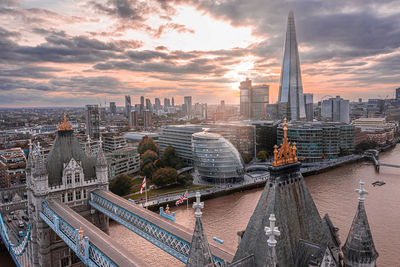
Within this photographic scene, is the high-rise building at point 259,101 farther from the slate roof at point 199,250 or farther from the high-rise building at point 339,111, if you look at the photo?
the slate roof at point 199,250

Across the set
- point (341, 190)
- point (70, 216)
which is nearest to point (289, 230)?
point (70, 216)

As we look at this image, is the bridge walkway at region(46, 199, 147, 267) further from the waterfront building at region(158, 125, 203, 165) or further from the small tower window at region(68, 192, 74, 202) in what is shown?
the waterfront building at region(158, 125, 203, 165)

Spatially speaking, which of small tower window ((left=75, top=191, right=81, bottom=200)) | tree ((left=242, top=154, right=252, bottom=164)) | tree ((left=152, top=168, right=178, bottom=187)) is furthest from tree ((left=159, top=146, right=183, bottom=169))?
small tower window ((left=75, top=191, right=81, bottom=200))

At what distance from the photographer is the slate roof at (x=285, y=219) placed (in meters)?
8.15

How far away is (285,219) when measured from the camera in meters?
8.40

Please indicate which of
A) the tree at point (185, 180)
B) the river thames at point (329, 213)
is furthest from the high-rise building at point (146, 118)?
the river thames at point (329, 213)

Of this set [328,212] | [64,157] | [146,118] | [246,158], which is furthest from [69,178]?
[146,118]

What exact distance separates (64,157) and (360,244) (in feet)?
78.4

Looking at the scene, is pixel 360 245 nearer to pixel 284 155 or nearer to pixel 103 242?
pixel 284 155

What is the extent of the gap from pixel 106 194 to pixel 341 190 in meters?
38.1

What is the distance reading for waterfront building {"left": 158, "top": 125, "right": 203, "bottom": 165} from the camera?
225ft

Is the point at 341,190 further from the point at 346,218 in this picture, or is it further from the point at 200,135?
the point at 200,135

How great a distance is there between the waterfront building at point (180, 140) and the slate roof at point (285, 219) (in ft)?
194

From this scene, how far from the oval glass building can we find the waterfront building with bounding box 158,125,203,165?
15.4m
